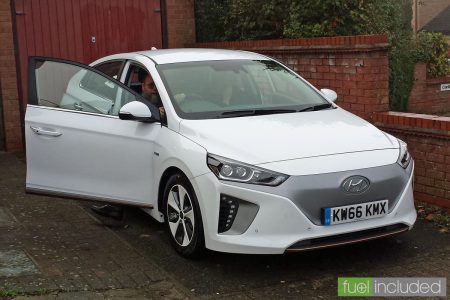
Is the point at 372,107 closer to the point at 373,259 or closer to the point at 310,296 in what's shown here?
the point at 373,259

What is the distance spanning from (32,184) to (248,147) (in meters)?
2.30

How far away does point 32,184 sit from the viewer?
5816mm

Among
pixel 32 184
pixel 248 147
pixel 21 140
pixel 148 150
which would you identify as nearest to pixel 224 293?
pixel 248 147

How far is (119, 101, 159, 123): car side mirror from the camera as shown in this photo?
5.21 m

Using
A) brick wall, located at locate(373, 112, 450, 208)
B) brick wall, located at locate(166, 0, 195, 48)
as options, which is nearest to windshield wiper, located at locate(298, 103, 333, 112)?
brick wall, located at locate(373, 112, 450, 208)

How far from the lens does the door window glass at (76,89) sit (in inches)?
223

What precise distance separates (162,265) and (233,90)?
5.61 ft

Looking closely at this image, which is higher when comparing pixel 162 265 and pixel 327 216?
pixel 327 216

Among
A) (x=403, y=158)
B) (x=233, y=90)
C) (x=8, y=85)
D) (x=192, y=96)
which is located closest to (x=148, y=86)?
(x=192, y=96)

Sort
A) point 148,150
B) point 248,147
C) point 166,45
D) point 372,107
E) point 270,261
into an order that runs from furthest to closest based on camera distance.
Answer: point 166,45, point 372,107, point 148,150, point 270,261, point 248,147

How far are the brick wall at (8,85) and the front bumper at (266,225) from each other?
19.8ft

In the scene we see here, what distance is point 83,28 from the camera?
10109mm

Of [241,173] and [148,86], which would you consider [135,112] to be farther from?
[241,173]

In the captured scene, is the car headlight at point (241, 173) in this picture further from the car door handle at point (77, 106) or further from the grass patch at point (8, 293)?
the car door handle at point (77, 106)
